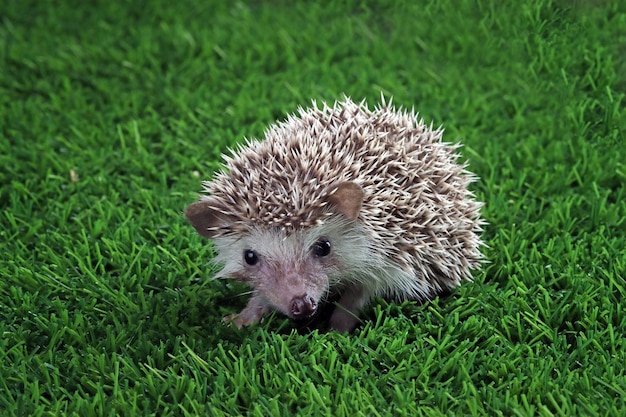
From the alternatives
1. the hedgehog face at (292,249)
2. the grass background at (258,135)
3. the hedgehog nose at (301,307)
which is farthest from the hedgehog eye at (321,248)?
the grass background at (258,135)

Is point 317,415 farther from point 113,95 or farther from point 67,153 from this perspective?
point 113,95

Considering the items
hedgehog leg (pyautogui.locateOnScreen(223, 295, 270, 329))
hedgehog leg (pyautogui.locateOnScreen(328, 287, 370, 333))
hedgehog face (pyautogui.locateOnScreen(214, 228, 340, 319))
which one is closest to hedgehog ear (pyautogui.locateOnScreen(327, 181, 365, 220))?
hedgehog face (pyautogui.locateOnScreen(214, 228, 340, 319))

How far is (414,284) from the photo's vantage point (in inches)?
163

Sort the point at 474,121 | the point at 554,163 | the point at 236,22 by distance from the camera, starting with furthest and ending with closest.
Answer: the point at 236,22, the point at 474,121, the point at 554,163

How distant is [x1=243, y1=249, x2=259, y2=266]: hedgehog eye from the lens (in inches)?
155

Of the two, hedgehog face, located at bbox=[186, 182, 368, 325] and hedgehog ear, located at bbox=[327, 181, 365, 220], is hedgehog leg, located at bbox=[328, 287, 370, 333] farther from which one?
hedgehog ear, located at bbox=[327, 181, 365, 220]

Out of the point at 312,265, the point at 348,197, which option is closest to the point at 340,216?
the point at 348,197

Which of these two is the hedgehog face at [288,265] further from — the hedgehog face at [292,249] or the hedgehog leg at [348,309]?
the hedgehog leg at [348,309]

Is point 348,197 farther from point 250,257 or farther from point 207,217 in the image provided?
point 207,217

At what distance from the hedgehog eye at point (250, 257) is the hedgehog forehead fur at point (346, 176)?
0.11 metres

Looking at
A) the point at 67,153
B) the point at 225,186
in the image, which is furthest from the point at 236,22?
the point at 225,186

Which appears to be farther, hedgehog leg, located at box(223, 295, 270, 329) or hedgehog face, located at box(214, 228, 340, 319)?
hedgehog leg, located at box(223, 295, 270, 329)

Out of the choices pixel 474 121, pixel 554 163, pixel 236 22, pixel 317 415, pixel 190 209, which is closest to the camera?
pixel 317 415

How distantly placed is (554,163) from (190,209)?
9.11ft
